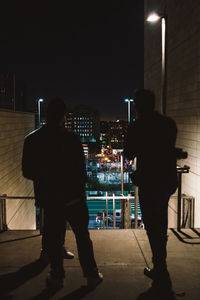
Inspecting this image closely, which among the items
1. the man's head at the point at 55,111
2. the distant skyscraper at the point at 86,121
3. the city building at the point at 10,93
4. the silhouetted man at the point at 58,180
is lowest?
the silhouetted man at the point at 58,180

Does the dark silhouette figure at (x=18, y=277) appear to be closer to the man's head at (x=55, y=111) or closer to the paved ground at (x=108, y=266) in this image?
the paved ground at (x=108, y=266)

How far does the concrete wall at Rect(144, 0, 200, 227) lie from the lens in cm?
707

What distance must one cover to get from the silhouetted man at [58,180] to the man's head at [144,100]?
Result: 2.19 feet

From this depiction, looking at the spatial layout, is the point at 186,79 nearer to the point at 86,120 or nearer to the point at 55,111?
the point at 55,111

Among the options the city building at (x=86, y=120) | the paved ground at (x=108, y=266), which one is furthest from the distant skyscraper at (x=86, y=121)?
the paved ground at (x=108, y=266)

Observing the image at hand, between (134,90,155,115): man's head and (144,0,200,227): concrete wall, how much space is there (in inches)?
191

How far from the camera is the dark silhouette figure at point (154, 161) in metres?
2.48

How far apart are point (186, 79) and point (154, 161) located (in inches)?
248

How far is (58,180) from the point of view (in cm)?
249

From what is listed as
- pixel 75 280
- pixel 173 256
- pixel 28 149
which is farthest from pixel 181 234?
pixel 28 149

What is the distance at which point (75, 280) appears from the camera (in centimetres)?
278

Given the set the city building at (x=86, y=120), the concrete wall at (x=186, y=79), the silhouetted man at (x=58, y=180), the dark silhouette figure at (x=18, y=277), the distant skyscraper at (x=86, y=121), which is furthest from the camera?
the distant skyscraper at (x=86, y=121)

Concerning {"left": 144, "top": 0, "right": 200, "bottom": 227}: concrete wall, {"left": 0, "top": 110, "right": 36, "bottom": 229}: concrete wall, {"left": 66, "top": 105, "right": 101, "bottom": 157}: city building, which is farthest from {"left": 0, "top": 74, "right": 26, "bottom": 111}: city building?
{"left": 66, "top": 105, "right": 101, "bottom": 157}: city building

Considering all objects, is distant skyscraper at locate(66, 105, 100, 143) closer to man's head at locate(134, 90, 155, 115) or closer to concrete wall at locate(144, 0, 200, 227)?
concrete wall at locate(144, 0, 200, 227)
